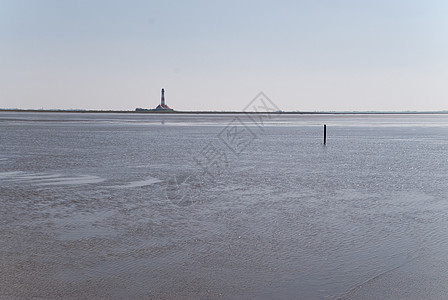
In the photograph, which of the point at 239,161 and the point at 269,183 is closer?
the point at 269,183

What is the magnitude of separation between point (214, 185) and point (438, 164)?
1209 cm

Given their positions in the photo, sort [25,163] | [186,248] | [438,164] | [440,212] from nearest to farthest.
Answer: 1. [186,248]
2. [440,212]
3. [25,163]
4. [438,164]

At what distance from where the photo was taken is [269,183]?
15.0 meters

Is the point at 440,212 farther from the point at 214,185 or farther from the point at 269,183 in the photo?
the point at 214,185

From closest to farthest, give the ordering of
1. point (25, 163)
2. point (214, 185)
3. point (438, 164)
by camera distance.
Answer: point (214, 185), point (25, 163), point (438, 164)

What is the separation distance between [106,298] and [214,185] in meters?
9.00

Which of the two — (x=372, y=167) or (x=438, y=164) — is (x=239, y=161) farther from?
(x=438, y=164)

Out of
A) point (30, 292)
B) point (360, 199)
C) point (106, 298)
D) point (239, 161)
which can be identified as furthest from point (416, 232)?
point (239, 161)

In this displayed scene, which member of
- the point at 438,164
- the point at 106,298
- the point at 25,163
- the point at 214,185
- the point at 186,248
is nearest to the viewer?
the point at 106,298

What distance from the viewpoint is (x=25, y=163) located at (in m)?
19.5

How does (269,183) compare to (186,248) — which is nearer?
(186,248)

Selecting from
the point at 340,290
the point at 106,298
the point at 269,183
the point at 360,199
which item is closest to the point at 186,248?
the point at 106,298

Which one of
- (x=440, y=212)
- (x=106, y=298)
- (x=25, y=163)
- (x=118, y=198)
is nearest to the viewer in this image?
(x=106, y=298)

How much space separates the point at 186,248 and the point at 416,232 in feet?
15.2
